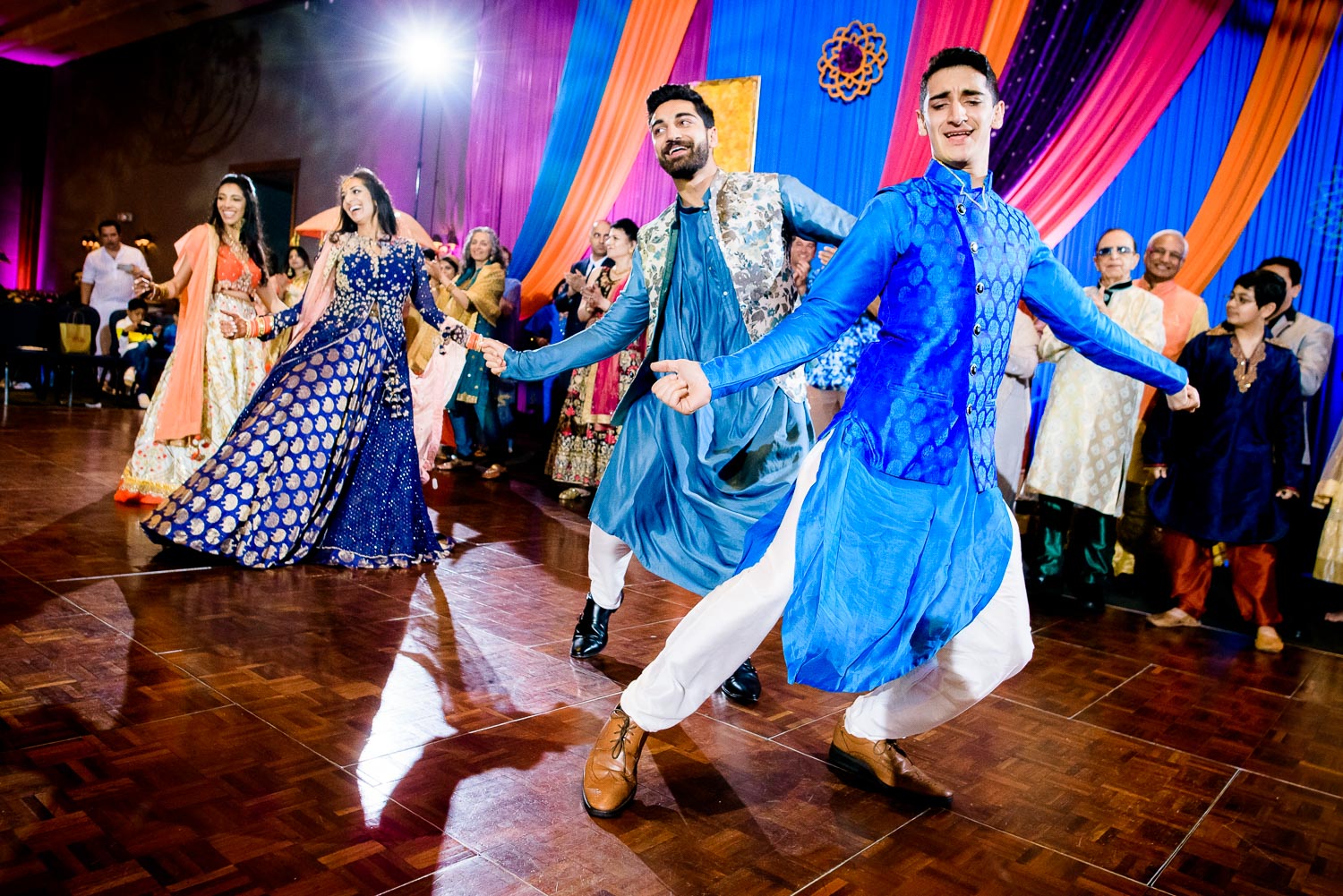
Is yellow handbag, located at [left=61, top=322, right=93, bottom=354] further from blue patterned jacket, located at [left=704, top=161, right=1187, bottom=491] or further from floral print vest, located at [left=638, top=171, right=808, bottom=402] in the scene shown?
blue patterned jacket, located at [left=704, top=161, right=1187, bottom=491]

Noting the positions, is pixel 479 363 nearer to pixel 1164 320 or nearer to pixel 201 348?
pixel 201 348

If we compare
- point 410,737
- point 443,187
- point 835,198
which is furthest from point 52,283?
point 410,737

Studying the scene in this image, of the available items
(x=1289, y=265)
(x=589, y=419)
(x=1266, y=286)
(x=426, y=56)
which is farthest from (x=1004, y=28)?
(x=426, y=56)

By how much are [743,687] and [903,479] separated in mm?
1050

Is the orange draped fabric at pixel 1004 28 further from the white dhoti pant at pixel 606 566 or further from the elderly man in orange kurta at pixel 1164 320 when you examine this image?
the white dhoti pant at pixel 606 566

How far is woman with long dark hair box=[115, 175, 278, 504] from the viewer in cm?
465

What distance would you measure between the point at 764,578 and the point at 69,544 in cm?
294

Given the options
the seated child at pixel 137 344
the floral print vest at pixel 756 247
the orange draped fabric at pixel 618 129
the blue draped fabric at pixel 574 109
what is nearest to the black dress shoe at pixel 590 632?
the floral print vest at pixel 756 247

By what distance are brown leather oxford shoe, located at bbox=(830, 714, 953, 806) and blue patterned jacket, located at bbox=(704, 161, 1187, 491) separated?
2.03 feet

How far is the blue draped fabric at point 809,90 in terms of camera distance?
5.83m

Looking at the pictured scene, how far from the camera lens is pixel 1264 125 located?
456cm

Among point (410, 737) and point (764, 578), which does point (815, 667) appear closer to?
point (764, 578)

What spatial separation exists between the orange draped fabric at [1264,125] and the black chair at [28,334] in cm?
864

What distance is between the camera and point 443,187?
9.30 m
